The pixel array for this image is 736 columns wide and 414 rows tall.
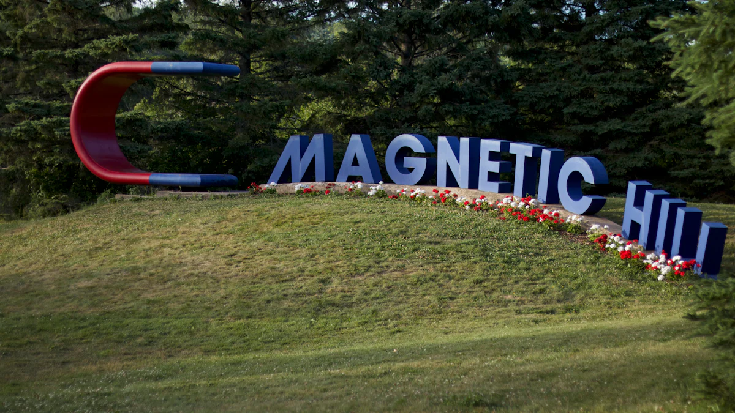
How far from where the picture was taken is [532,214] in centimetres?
1293

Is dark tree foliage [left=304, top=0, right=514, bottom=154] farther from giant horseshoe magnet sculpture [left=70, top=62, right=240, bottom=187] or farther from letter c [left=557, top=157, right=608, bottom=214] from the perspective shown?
letter c [left=557, top=157, right=608, bottom=214]

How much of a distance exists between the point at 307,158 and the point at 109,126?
5.53 meters

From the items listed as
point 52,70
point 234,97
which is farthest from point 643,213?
point 52,70

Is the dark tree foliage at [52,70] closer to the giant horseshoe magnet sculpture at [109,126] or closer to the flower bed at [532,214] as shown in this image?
the giant horseshoe magnet sculpture at [109,126]

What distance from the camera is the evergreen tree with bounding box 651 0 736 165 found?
4.97m

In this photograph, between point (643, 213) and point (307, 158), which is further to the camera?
point (307, 158)

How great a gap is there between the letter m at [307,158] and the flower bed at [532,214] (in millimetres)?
468

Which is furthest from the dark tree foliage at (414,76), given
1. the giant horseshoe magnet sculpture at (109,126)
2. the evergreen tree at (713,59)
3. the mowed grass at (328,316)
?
the evergreen tree at (713,59)

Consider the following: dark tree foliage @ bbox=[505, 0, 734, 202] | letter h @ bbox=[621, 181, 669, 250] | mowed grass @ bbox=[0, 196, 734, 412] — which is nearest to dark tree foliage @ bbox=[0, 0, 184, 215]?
mowed grass @ bbox=[0, 196, 734, 412]

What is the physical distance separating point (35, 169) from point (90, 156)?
3.34 meters

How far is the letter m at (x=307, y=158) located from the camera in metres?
16.9

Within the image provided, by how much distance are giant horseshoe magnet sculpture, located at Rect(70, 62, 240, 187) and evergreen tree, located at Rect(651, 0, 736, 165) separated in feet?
37.5

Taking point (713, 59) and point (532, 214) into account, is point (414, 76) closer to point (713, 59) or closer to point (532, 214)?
point (532, 214)

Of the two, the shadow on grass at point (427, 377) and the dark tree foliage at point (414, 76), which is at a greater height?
the dark tree foliage at point (414, 76)
